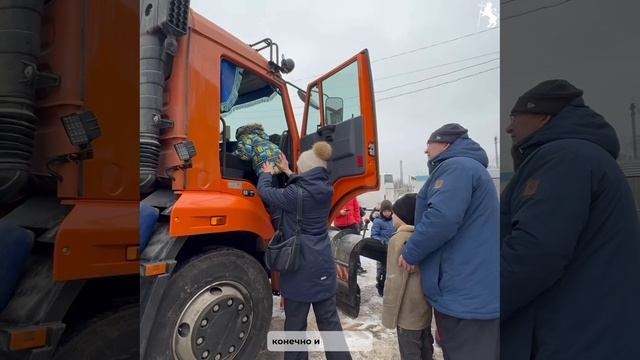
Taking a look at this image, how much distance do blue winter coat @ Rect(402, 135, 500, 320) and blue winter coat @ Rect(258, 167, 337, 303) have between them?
34 centimetres

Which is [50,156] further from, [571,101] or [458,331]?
[571,101]

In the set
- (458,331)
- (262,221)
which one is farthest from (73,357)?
(458,331)

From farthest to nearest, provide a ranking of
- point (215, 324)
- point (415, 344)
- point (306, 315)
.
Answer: point (215, 324), point (306, 315), point (415, 344)

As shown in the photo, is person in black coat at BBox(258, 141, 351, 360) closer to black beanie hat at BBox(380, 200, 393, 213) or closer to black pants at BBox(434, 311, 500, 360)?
black beanie hat at BBox(380, 200, 393, 213)

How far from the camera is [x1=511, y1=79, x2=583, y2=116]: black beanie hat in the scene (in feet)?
2.38

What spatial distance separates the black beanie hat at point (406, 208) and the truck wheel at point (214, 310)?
2.28ft

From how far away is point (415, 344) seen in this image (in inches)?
37.3

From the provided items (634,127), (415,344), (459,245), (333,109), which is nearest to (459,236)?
(459,245)

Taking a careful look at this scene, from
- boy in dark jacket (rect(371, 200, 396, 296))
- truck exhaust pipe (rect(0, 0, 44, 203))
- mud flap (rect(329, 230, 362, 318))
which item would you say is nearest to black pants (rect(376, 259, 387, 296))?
boy in dark jacket (rect(371, 200, 396, 296))

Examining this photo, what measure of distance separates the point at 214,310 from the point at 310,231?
0.52 m

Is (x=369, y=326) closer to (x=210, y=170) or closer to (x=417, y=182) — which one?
(x=417, y=182)

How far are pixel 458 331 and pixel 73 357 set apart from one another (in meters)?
1.00

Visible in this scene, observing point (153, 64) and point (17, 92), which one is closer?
point (17, 92)
